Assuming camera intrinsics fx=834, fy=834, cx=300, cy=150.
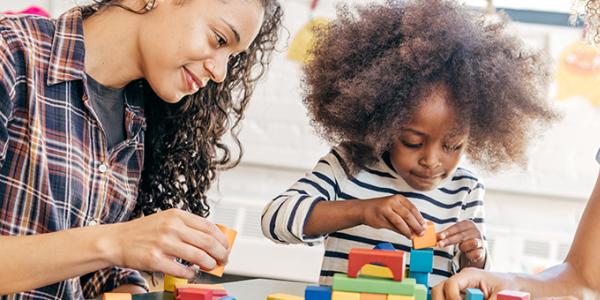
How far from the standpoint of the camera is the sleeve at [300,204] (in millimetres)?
1242

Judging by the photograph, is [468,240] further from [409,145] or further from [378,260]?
[378,260]

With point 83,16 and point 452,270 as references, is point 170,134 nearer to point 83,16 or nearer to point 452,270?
point 83,16

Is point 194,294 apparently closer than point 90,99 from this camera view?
Yes

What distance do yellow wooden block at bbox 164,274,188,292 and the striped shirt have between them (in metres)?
0.29

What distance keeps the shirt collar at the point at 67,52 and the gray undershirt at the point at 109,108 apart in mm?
50

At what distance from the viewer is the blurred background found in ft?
9.49

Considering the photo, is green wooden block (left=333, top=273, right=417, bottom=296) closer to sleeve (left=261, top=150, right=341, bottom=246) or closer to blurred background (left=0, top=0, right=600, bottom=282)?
sleeve (left=261, top=150, right=341, bottom=246)

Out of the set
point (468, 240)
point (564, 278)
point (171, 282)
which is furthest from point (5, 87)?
point (564, 278)

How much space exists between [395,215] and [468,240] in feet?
0.51

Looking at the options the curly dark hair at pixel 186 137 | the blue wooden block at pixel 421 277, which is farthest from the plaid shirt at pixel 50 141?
the blue wooden block at pixel 421 277

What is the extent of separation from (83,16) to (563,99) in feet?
6.72

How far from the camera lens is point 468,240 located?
4.05 ft

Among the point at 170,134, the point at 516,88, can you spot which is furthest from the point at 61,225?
the point at 516,88

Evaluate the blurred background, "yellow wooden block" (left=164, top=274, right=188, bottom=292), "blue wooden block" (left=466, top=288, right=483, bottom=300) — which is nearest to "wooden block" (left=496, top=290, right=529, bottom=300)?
"blue wooden block" (left=466, top=288, right=483, bottom=300)
